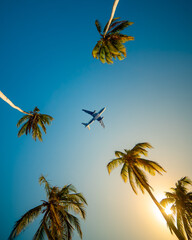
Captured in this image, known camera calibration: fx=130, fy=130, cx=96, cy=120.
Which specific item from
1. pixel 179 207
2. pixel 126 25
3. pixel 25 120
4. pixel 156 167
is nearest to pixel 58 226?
pixel 156 167

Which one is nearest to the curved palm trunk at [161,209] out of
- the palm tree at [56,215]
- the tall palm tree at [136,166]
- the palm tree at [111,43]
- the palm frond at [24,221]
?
the tall palm tree at [136,166]

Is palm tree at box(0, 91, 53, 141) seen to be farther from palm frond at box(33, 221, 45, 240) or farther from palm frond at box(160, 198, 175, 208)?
palm frond at box(160, 198, 175, 208)

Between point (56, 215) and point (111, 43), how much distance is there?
13051 mm

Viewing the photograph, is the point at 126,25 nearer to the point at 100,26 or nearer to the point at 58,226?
the point at 100,26

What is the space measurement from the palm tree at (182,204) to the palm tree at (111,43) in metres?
14.0

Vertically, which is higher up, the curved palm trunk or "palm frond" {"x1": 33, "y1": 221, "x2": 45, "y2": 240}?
"palm frond" {"x1": 33, "y1": 221, "x2": 45, "y2": 240}

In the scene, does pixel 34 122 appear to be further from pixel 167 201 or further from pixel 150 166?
pixel 167 201

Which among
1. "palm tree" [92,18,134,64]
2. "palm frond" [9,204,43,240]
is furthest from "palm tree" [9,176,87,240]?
"palm tree" [92,18,134,64]

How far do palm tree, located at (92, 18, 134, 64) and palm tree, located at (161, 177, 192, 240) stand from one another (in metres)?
14.0

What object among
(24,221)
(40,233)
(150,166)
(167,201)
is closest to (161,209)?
(150,166)

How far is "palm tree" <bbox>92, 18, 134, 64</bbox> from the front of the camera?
972cm

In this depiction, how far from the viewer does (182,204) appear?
12.0 m

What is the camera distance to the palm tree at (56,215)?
8.11 meters

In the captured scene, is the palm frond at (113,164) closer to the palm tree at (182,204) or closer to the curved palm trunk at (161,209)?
the curved palm trunk at (161,209)
